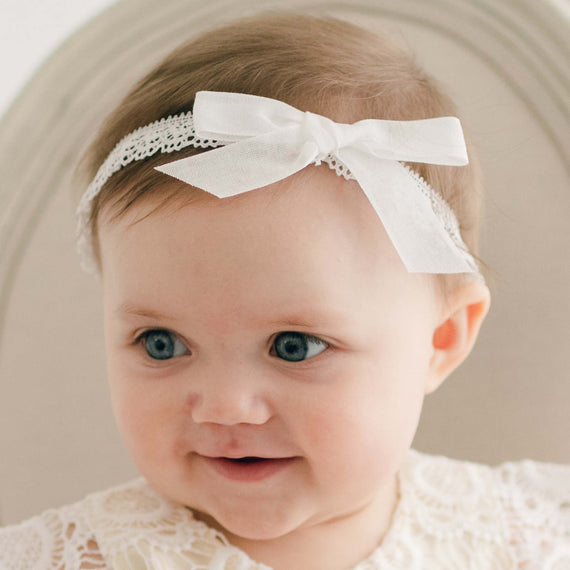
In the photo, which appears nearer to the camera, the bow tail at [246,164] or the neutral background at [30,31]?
the bow tail at [246,164]

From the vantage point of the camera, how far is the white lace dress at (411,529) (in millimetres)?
1117

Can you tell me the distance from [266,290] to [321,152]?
170mm

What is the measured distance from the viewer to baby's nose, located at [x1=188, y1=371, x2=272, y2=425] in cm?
101

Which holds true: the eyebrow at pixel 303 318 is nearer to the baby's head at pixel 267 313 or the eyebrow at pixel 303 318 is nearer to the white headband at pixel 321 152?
the baby's head at pixel 267 313

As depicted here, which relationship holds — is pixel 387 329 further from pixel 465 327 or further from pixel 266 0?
pixel 266 0

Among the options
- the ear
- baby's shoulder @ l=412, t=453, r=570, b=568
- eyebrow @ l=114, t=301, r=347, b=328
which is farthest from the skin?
baby's shoulder @ l=412, t=453, r=570, b=568

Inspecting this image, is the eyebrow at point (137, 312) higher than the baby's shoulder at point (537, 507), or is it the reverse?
the eyebrow at point (137, 312)

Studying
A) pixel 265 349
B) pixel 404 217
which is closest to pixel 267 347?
pixel 265 349

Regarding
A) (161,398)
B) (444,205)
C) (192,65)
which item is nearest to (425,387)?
(444,205)

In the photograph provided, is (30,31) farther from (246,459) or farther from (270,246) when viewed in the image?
(246,459)

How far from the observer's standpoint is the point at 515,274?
139cm

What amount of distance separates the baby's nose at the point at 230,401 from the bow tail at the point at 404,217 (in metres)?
0.23

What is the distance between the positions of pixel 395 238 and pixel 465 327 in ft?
1.00

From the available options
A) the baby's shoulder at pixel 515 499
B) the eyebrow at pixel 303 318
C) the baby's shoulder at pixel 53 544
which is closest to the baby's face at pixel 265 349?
the eyebrow at pixel 303 318
